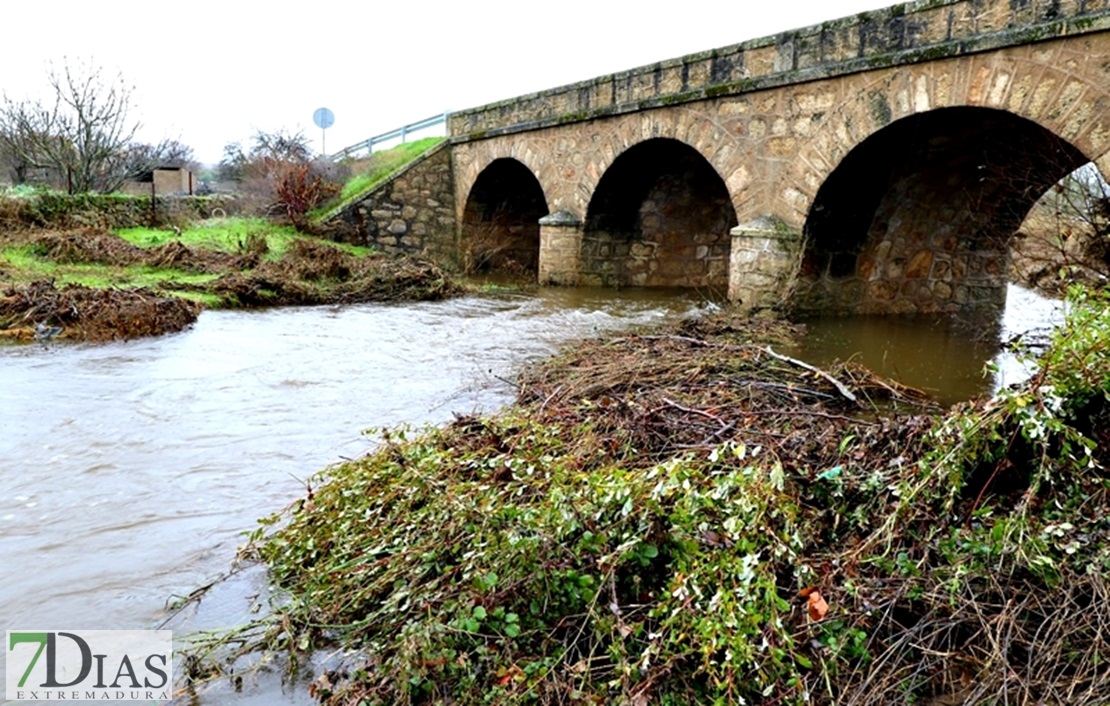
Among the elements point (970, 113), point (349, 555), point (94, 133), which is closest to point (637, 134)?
point (970, 113)

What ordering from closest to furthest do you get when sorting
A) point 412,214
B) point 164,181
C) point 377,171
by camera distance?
1. point 412,214
2. point 377,171
3. point 164,181

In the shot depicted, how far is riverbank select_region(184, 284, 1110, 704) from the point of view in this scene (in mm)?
2176

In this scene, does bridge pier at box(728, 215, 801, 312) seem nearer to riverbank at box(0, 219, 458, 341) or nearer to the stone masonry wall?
the stone masonry wall

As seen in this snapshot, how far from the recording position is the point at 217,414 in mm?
5582

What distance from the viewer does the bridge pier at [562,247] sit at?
14.1 meters

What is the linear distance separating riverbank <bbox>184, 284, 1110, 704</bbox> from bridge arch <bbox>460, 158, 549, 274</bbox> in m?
14.5

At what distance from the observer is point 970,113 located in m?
8.20

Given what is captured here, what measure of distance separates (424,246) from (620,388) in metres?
13.6

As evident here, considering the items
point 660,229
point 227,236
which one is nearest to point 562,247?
point 660,229

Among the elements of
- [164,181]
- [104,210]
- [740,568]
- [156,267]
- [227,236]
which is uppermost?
[164,181]

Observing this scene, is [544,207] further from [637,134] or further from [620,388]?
[620,388]

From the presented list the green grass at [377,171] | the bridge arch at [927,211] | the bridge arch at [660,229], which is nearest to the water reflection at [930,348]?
the bridge arch at [927,211]

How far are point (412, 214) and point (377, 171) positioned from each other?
72.9 inches

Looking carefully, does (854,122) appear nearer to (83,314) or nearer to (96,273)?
(83,314)
